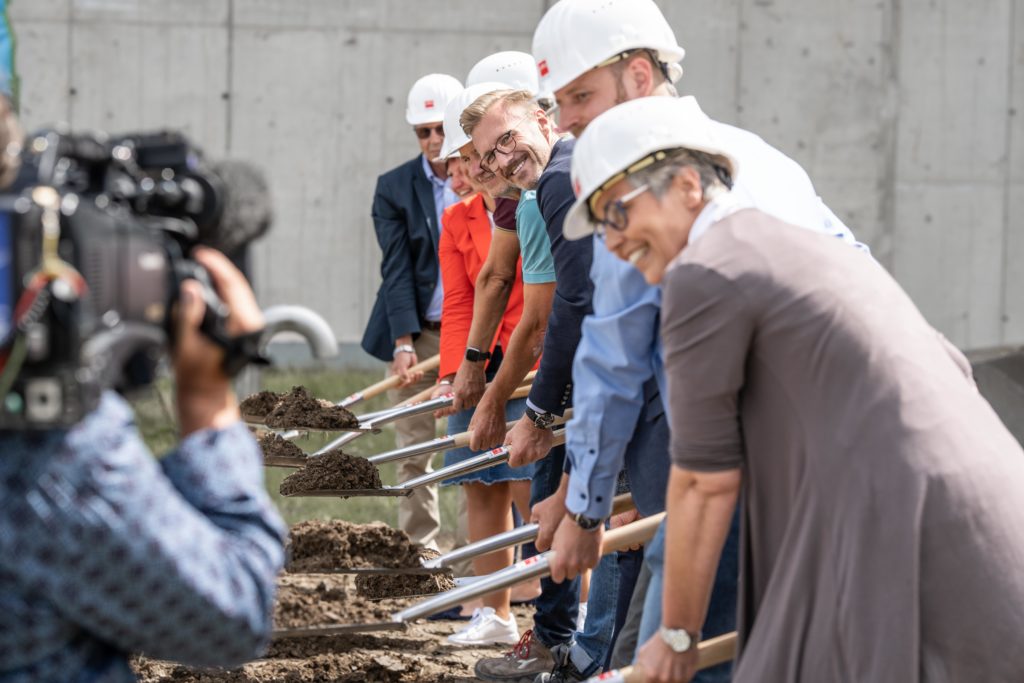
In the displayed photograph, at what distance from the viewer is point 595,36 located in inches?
152

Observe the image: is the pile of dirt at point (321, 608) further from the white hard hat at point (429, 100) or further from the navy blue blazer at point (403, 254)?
the white hard hat at point (429, 100)

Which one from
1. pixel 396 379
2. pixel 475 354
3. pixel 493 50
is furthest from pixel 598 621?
pixel 493 50

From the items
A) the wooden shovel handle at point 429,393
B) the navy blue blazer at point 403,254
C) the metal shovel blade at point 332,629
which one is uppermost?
the navy blue blazer at point 403,254

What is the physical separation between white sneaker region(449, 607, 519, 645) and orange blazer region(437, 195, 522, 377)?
3.47ft

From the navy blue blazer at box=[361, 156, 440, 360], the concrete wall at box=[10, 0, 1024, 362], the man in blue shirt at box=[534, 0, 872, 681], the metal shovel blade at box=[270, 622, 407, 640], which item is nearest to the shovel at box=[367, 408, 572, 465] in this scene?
the metal shovel blade at box=[270, 622, 407, 640]

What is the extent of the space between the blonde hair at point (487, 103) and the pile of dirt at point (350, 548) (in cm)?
Answer: 160

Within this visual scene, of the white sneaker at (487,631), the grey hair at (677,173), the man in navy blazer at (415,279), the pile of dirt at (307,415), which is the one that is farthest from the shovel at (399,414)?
the grey hair at (677,173)

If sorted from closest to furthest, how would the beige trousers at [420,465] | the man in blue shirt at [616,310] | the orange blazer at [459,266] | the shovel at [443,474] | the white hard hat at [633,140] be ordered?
the white hard hat at [633,140] → the man in blue shirt at [616,310] → the shovel at [443,474] → the orange blazer at [459,266] → the beige trousers at [420,465]

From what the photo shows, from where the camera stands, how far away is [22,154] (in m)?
2.15

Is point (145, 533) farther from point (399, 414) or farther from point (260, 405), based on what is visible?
point (260, 405)

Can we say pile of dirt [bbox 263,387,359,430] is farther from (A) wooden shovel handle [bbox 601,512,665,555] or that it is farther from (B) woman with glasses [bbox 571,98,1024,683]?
(B) woman with glasses [bbox 571,98,1024,683]

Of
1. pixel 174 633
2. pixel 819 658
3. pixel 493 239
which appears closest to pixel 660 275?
pixel 819 658

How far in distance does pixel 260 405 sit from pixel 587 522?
3.34 meters

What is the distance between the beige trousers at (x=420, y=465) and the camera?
7074mm
